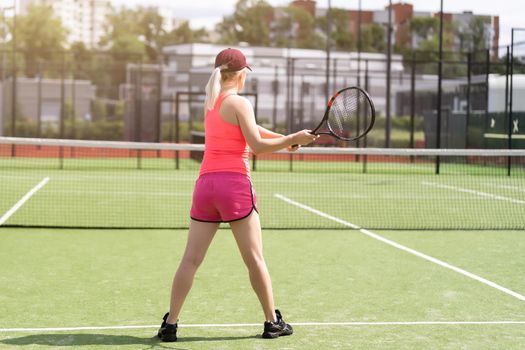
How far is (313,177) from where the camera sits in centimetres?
2338

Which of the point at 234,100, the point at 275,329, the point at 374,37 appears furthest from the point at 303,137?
the point at 374,37

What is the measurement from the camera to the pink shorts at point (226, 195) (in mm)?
5734

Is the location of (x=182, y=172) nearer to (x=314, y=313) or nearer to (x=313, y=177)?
(x=313, y=177)

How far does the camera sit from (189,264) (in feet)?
19.3

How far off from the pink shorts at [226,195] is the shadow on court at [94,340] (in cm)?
81

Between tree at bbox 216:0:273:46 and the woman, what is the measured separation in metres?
106

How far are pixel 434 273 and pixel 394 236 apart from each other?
2.82 meters

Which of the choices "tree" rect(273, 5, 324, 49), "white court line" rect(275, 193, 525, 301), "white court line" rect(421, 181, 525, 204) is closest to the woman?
"white court line" rect(275, 193, 525, 301)

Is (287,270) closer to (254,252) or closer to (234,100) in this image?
(254,252)

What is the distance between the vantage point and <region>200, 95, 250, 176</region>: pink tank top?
5758 mm

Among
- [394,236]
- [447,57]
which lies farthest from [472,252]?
[447,57]

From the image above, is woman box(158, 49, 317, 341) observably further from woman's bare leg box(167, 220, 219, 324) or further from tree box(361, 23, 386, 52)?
tree box(361, 23, 386, 52)

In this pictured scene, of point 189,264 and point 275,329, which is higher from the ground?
point 189,264

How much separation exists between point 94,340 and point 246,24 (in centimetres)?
10828
